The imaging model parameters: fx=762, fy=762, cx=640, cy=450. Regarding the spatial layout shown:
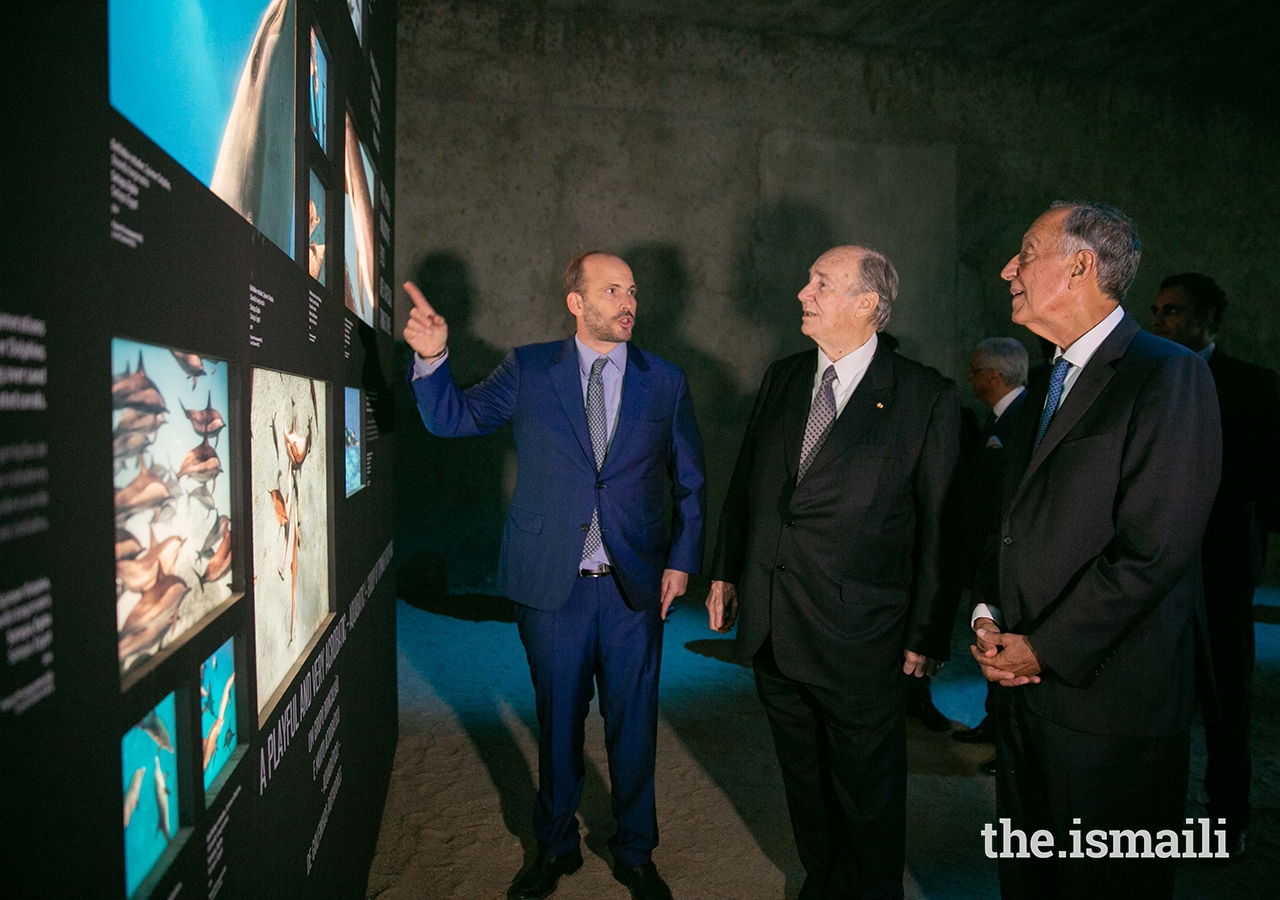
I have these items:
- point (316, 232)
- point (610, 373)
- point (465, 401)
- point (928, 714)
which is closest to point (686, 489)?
point (610, 373)

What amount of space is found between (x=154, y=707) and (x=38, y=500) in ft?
1.03

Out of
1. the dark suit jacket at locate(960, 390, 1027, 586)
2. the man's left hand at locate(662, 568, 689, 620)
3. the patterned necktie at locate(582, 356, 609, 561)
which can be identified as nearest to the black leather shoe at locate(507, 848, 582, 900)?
the man's left hand at locate(662, 568, 689, 620)

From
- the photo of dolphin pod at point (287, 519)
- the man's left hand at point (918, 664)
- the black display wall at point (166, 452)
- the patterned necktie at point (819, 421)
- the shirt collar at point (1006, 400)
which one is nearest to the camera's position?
the black display wall at point (166, 452)

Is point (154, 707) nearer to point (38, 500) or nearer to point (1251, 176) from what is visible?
point (38, 500)

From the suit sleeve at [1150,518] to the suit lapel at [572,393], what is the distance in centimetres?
133

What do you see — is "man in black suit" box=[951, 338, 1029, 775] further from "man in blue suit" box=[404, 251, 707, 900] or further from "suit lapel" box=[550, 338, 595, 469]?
"suit lapel" box=[550, 338, 595, 469]

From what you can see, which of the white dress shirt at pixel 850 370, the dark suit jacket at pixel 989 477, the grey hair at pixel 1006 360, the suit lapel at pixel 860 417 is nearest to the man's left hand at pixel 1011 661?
the suit lapel at pixel 860 417

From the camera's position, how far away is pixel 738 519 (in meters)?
2.34

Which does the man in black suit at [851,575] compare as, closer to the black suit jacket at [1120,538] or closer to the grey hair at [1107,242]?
the black suit jacket at [1120,538]

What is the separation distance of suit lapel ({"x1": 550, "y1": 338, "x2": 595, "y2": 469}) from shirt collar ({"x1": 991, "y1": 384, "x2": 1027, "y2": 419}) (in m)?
2.02

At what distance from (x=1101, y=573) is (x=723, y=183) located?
548 centimetres

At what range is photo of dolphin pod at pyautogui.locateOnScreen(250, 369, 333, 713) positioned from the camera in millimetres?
1191

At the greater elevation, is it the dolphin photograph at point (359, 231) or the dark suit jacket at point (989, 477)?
the dolphin photograph at point (359, 231)

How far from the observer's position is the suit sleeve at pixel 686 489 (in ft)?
7.80
